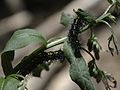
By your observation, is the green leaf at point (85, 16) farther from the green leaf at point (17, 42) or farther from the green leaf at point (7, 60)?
the green leaf at point (7, 60)

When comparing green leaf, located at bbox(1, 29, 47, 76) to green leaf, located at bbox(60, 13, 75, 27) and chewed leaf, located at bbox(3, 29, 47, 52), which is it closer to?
chewed leaf, located at bbox(3, 29, 47, 52)

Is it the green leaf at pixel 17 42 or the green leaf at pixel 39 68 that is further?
the green leaf at pixel 39 68

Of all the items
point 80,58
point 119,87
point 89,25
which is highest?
point 89,25

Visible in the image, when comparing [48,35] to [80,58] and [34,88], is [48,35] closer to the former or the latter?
[34,88]

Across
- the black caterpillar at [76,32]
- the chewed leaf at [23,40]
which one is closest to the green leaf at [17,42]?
the chewed leaf at [23,40]

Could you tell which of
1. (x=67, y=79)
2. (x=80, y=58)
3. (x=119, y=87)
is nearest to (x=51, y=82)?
(x=67, y=79)

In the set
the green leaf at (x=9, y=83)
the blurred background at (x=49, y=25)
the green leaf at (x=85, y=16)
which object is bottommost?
the blurred background at (x=49, y=25)

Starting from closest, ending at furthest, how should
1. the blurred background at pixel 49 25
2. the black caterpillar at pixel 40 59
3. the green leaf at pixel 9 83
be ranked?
the green leaf at pixel 9 83 < the black caterpillar at pixel 40 59 < the blurred background at pixel 49 25

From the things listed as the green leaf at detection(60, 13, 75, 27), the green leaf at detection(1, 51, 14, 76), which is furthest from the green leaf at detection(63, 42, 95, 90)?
the green leaf at detection(1, 51, 14, 76)
